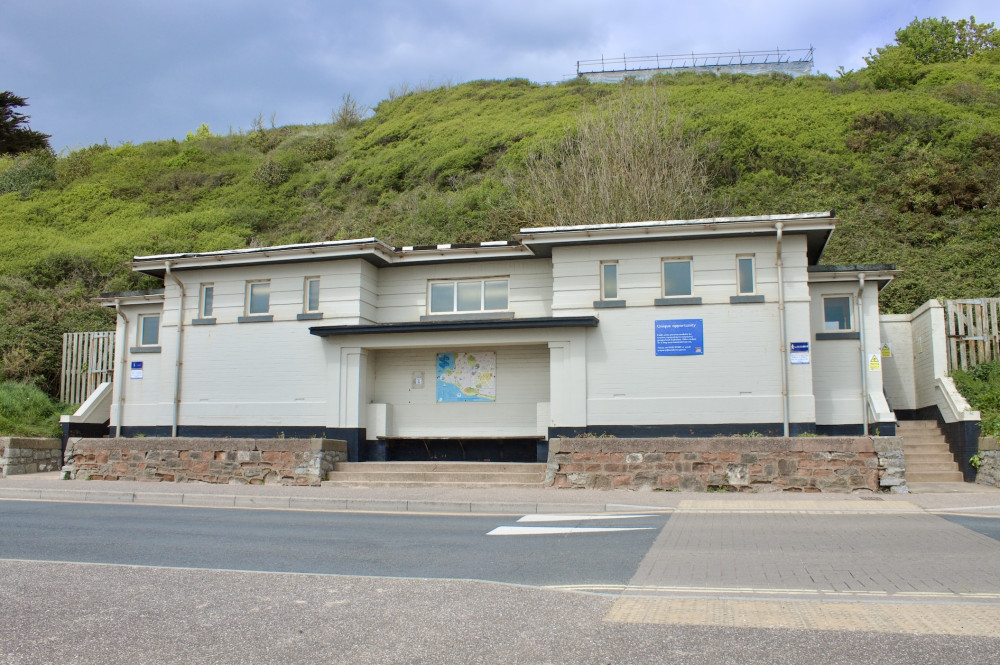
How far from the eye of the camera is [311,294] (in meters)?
20.4

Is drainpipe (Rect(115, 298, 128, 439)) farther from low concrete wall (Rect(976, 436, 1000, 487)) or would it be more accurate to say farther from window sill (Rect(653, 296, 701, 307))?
low concrete wall (Rect(976, 436, 1000, 487))

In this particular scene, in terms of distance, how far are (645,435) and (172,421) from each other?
1172 centimetres

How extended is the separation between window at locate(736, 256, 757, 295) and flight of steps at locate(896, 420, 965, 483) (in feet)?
15.1

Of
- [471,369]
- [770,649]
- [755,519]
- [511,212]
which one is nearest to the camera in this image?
[770,649]

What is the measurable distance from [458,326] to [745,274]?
21.2ft

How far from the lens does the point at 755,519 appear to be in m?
11.8

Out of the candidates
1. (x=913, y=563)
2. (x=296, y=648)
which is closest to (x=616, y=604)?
(x=296, y=648)

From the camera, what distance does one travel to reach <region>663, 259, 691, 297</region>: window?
18.4m

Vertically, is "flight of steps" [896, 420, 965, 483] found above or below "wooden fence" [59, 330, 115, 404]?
below

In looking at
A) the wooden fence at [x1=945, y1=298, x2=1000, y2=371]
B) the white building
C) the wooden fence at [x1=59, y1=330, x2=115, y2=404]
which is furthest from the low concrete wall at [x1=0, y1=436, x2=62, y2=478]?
the wooden fence at [x1=945, y1=298, x2=1000, y2=371]

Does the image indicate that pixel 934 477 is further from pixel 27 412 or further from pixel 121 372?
pixel 27 412

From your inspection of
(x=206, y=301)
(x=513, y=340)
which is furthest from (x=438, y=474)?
(x=206, y=301)

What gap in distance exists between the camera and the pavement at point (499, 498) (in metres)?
13.2

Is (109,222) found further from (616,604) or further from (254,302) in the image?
(616,604)
